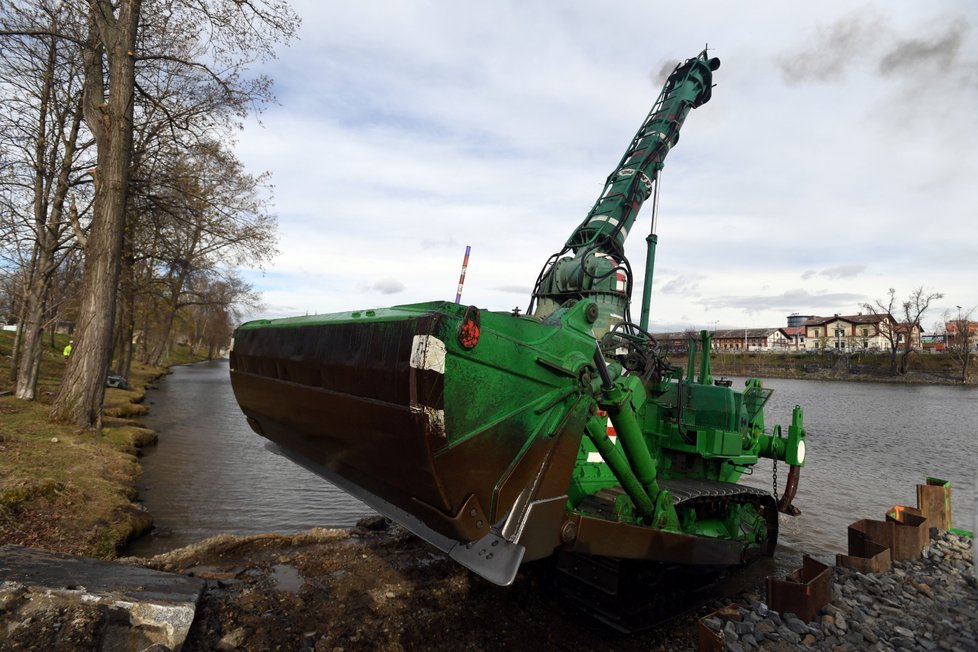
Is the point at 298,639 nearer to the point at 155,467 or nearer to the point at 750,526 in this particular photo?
the point at 750,526

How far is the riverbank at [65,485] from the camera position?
17.9ft

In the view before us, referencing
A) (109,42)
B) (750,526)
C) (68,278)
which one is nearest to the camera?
(750,526)

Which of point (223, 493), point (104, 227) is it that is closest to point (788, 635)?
point (223, 493)

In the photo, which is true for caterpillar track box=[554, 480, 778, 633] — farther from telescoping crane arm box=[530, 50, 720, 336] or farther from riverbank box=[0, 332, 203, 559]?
riverbank box=[0, 332, 203, 559]

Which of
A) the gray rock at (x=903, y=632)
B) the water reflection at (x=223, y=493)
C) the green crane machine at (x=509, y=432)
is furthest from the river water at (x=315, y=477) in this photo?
the gray rock at (x=903, y=632)

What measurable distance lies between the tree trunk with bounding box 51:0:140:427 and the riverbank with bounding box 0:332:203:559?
63 cm

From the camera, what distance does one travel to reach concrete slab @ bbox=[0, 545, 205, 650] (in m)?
3.27

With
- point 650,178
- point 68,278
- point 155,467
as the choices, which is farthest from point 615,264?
point 68,278

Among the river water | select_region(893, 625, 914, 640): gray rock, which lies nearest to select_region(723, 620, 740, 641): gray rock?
select_region(893, 625, 914, 640): gray rock

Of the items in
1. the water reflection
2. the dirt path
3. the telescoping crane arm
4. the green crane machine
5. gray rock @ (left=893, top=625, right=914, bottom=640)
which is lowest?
the water reflection

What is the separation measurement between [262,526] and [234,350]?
3.68m

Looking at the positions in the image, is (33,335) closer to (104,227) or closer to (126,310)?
(104,227)

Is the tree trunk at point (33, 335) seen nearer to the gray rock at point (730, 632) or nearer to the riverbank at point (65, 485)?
the riverbank at point (65, 485)

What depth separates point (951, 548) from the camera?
282 inches
